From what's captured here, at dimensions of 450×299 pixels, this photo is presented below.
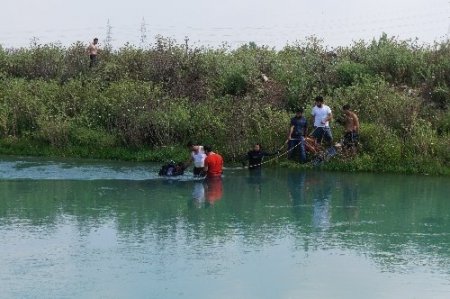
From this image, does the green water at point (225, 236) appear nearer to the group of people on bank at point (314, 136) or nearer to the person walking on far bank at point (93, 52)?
the group of people on bank at point (314, 136)

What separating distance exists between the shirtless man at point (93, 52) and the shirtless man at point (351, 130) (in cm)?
1455

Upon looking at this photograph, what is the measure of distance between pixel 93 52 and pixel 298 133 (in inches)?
550

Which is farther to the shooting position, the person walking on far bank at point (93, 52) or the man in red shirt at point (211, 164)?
the person walking on far bank at point (93, 52)

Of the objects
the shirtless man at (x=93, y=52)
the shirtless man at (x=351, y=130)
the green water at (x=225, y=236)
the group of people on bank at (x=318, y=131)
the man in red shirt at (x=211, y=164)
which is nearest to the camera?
the green water at (x=225, y=236)

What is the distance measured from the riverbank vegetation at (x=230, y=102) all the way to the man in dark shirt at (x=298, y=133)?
3.68 ft

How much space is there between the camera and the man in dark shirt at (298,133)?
83.4 feet

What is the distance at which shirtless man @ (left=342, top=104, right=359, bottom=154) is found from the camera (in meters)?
25.0

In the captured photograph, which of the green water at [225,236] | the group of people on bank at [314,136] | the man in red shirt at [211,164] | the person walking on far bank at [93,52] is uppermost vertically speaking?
the person walking on far bank at [93,52]

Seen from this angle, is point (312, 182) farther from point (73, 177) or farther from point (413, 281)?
point (413, 281)

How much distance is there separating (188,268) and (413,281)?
3579 mm

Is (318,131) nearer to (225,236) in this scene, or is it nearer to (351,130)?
(351,130)

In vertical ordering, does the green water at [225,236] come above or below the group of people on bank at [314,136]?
below

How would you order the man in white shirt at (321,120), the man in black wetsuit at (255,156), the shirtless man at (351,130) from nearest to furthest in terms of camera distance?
the shirtless man at (351,130)
the man in black wetsuit at (255,156)
the man in white shirt at (321,120)

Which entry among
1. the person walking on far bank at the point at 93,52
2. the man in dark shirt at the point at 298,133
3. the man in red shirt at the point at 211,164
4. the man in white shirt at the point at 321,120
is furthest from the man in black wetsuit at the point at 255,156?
the person walking on far bank at the point at 93,52
